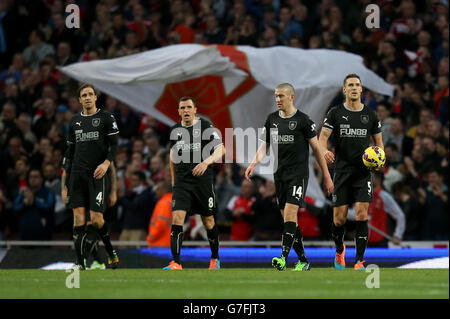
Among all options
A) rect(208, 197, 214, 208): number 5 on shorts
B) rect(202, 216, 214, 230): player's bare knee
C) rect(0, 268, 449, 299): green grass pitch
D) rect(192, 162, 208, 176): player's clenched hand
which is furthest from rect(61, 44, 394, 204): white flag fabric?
rect(0, 268, 449, 299): green grass pitch

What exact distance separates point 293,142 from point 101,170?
244cm

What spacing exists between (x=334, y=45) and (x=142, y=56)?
4265 millimetres

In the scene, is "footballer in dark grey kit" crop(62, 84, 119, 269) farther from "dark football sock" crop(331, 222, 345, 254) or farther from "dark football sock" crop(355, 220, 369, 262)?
"dark football sock" crop(355, 220, 369, 262)

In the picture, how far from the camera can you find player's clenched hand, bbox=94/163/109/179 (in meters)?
12.3

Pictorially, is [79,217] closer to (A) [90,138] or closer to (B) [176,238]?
(A) [90,138]

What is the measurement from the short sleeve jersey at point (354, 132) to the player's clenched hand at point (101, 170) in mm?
2916

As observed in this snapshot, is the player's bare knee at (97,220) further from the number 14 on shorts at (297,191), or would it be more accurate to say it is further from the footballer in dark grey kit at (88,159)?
the number 14 on shorts at (297,191)

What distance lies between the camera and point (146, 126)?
64.1ft

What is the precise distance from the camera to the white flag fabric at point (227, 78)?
54.9 feet

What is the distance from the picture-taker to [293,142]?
38.6 ft

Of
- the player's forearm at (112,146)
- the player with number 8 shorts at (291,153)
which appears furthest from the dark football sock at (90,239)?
the player with number 8 shorts at (291,153)

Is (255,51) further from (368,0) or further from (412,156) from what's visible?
(368,0)
